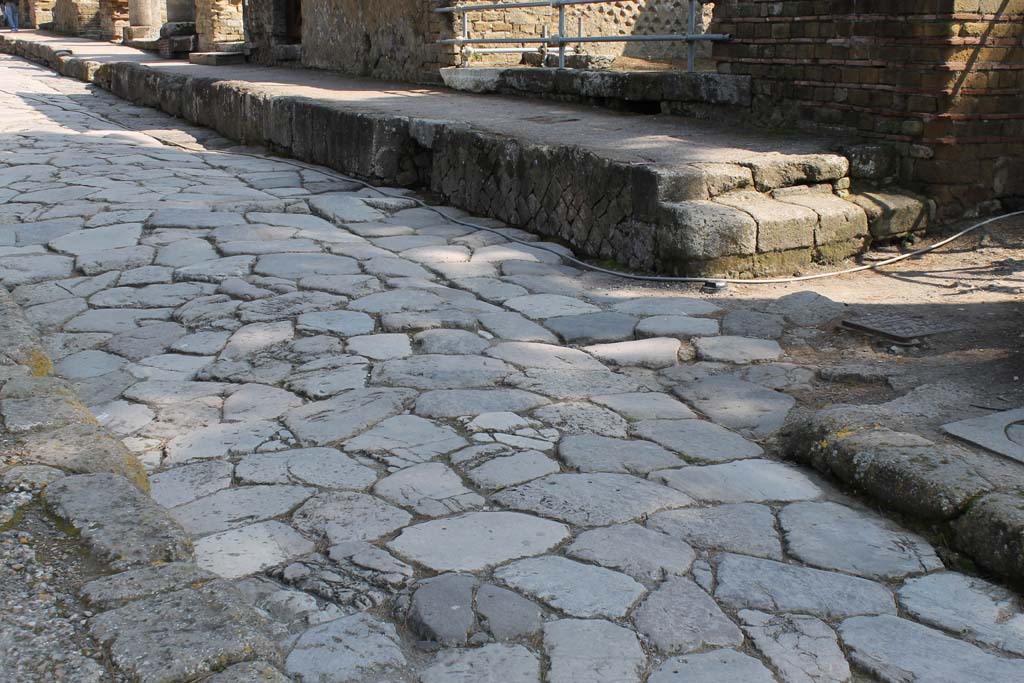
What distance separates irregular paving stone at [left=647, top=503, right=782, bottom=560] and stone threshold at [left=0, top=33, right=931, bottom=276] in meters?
2.19

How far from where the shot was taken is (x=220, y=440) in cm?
299

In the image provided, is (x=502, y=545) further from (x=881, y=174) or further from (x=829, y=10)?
(x=829, y=10)

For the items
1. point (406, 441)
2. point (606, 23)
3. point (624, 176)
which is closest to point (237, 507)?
point (406, 441)

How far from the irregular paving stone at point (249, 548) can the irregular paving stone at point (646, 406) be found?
1.23 m

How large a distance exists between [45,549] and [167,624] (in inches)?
15.0

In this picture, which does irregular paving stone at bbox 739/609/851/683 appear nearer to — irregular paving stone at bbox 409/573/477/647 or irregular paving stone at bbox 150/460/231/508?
irregular paving stone at bbox 409/573/477/647

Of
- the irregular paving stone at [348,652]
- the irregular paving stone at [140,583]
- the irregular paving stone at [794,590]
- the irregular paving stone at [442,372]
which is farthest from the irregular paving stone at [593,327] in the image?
the irregular paving stone at [140,583]

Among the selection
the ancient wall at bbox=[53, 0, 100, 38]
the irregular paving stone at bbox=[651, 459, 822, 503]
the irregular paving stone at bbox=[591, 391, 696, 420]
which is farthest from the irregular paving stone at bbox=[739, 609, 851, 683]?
the ancient wall at bbox=[53, 0, 100, 38]

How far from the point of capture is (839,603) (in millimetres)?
2184

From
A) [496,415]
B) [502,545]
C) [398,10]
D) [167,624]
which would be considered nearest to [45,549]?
[167,624]

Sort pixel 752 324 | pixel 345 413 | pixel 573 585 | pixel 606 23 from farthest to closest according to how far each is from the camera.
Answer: pixel 606 23, pixel 752 324, pixel 345 413, pixel 573 585

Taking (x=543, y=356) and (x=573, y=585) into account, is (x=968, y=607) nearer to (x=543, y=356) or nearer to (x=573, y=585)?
(x=573, y=585)

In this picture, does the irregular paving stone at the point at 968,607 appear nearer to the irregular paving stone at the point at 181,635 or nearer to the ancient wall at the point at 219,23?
the irregular paving stone at the point at 181,635

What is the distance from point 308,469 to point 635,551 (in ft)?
3.15
